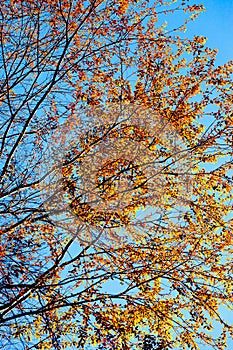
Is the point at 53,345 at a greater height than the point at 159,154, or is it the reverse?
the point at 159,154

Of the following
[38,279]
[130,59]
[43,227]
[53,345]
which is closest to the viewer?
[38,279]

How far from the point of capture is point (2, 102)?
287 inches

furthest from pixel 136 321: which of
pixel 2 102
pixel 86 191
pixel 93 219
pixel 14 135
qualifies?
pixel 2 102

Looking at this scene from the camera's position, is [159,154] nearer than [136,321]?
No

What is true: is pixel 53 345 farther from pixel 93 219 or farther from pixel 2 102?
pixel 2 102

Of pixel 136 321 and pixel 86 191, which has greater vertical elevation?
pixel 86 191

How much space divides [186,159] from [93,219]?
247 centimetres

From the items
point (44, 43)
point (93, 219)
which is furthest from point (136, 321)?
point (44, 43)

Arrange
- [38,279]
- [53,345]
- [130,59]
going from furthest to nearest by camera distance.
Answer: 1. [130,59]
2. [53,345]
3. [38,279]

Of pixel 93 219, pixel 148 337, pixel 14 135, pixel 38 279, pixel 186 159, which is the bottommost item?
pixel 148 337

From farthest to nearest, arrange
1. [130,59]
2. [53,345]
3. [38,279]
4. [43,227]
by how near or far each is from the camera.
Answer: [130,59] → [43,227] → [53,345] → [38,279]

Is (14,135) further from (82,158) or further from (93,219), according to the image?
(93,219)

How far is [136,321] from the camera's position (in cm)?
744

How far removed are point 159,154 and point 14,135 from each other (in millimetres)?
2961
